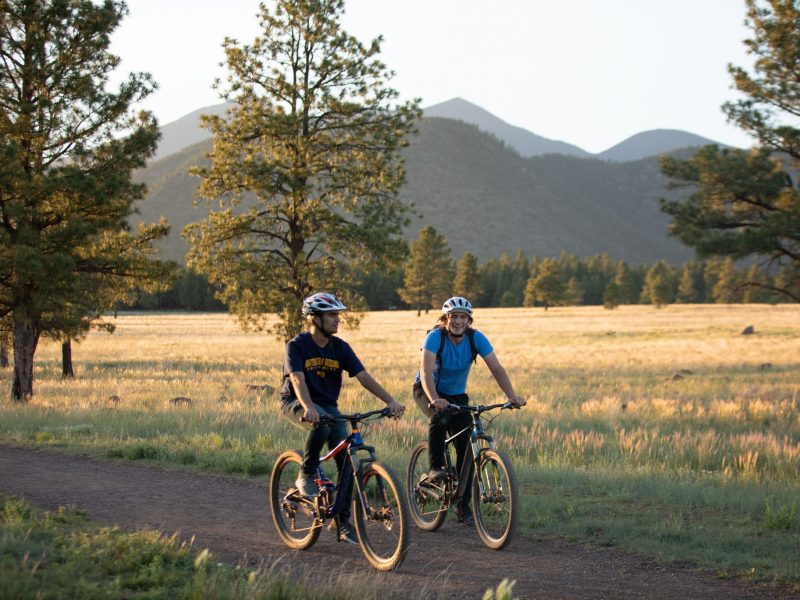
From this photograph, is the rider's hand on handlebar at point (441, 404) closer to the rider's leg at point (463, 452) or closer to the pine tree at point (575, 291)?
the rider's leg at point (463, 452)

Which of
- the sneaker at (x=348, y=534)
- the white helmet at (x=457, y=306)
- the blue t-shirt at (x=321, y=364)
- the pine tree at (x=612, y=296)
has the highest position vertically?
the pine tree at (x=612, y=296)

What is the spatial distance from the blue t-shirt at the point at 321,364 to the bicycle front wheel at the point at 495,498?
1.51m

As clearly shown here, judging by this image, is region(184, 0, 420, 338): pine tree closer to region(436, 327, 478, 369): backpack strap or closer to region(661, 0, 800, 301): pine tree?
region(661, 0, 800, 301): pine tree

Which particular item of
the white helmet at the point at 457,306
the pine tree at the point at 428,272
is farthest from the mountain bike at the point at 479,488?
the pine tree at the point at 428,272

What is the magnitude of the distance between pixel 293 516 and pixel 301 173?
15414mm

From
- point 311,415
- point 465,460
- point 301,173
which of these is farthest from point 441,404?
point 301,173

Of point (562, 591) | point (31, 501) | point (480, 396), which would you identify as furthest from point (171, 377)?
point (562, 591)

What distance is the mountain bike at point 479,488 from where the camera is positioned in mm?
6875

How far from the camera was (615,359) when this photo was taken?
34938mm

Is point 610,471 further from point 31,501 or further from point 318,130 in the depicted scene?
point 318,130

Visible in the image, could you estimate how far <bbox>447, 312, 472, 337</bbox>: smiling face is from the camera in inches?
293

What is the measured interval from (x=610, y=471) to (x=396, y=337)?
44853mm

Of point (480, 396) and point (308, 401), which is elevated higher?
point (308, 401)

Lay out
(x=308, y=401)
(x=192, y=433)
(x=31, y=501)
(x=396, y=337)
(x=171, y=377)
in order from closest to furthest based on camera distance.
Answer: (x=308, y=401)
(x=31, y=501)
(x=192, y=433)
(x=171, y=377)
(x=396, y=337)
